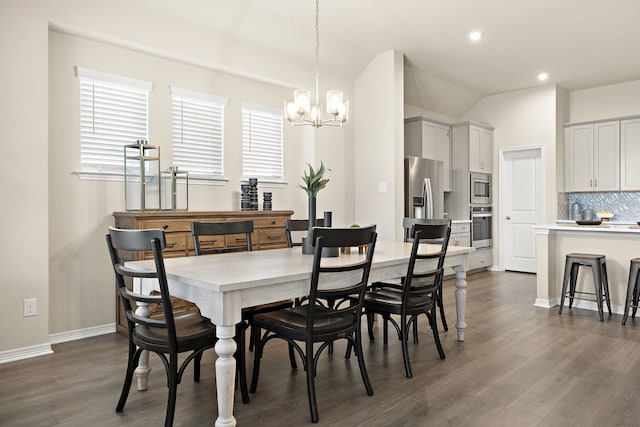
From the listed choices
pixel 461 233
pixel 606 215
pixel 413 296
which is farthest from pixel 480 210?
pixel 413 296

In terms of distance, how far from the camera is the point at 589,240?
468 centimetres

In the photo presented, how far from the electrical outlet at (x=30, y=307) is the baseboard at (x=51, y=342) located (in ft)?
0.80

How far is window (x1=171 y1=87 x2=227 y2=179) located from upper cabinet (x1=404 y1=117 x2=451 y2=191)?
3.05 meters

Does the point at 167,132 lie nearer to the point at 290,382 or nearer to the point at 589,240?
the point at 290,382

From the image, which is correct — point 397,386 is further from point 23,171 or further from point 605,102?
point 605,102

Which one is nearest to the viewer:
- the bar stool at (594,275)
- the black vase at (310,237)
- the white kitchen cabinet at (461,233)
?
the black vase at (310,237)

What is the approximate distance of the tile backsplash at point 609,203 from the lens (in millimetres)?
6809

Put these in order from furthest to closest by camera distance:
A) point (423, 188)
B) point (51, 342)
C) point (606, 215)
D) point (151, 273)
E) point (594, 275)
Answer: point (606, 215) < point (423, 188) < point (594, 275) < point (51, 342) < point (151, 273)

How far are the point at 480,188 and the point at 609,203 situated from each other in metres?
1.95

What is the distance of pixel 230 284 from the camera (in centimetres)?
195

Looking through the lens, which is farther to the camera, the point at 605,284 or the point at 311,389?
the point at 605,284

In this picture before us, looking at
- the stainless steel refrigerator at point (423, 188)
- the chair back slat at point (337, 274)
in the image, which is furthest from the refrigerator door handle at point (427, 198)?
the chair back slat at point (337, 274)

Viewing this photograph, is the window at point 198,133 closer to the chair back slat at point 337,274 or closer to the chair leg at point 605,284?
the chair back slat at point 337,274

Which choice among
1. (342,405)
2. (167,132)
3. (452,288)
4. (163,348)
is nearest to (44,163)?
(167,132)
